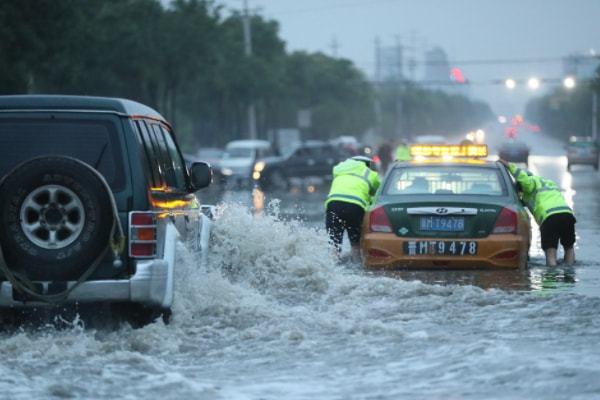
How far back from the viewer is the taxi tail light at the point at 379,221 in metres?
13.9

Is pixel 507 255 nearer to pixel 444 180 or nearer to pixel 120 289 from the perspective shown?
pixel 444 180

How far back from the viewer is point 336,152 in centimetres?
5506

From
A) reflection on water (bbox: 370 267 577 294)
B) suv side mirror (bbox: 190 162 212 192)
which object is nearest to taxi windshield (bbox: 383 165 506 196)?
reflection on water (bbox: 370 267 577 294)

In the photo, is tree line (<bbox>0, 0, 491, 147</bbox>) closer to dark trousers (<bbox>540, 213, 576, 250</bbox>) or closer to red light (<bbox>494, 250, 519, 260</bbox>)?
dark trousers (<bbox>540, 213, 576, 250</bbox>)

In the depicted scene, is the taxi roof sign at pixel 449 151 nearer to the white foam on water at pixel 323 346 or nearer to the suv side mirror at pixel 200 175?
the white foam on water at pixel 323 346

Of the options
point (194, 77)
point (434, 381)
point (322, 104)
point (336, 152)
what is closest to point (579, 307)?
point (434, 381)

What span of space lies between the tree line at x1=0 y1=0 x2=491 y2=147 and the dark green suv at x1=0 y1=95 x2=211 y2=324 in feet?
95.3

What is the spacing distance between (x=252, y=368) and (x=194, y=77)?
176 ft

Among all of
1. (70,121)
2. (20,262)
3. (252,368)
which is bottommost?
(252,368)

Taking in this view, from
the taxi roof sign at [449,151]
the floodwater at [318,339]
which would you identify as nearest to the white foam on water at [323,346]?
the floodwater at [318,339]

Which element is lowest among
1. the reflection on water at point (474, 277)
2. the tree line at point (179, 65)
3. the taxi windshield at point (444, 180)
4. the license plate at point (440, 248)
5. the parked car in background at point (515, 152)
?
the parked car in background at point (515, 152)

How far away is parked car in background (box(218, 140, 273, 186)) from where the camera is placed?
51250 millimetres

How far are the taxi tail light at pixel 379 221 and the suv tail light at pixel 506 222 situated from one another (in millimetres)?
977

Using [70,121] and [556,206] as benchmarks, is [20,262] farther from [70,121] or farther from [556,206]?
[556,206]
